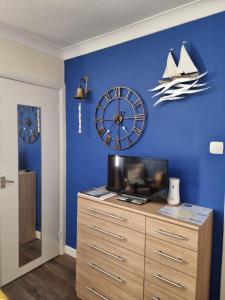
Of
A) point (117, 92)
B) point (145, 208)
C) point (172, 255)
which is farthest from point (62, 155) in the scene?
point (172, 255)

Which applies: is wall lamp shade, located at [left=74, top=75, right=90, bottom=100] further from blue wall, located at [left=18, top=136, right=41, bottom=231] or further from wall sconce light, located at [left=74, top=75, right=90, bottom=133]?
blue wall, located at [left=18, top=136, right=41, bottom=231]

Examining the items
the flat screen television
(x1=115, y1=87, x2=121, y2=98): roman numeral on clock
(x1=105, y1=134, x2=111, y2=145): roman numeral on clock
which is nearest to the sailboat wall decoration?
(x1=115, y1=87, x2=121, y2=98): roman numeral on clock

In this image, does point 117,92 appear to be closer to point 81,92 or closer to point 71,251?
point 81,92

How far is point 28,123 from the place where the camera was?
94.6 inches

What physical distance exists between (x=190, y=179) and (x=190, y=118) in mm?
517

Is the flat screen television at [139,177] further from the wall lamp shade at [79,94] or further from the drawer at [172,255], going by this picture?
the wall lamp shade at [79,94]

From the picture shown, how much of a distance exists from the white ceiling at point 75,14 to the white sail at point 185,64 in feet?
1.30

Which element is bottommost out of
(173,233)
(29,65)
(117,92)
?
(173,233)

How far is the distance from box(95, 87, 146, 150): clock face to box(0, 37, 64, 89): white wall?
0.71 meters

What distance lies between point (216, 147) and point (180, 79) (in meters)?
0.63

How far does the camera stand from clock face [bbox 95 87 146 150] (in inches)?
84.7

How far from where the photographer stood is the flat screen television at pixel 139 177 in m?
1.84

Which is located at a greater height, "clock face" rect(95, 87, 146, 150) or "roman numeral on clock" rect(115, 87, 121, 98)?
"roman numeral on clock" rect(115, 87, 121, 98)

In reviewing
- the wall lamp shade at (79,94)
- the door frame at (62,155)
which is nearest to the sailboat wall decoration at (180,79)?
the wall lamp shade at (79,94)
